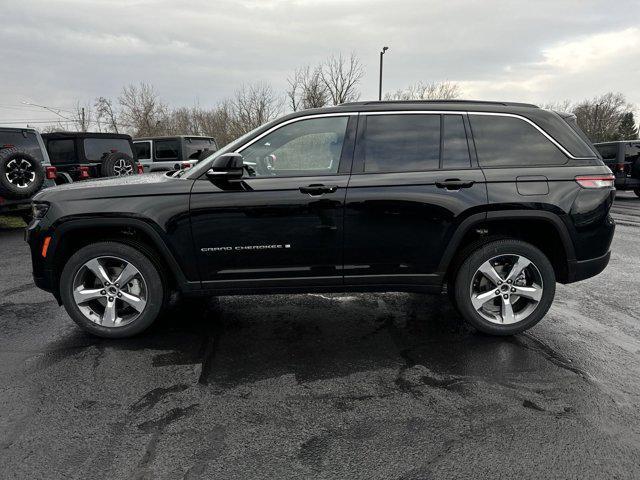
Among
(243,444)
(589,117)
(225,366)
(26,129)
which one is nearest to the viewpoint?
(243,444)

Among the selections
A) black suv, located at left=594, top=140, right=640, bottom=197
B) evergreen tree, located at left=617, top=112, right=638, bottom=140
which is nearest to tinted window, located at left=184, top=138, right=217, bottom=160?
black suv, located at left=594, top=140, right=640, bottom=197

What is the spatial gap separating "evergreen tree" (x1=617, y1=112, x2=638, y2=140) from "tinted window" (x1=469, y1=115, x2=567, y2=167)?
6953 centimetres

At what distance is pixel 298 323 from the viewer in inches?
152

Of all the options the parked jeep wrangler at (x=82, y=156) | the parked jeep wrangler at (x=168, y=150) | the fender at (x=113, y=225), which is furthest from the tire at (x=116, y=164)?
the fender at (x=113, y=225)

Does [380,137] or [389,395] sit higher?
[380,137]

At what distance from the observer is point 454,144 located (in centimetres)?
343

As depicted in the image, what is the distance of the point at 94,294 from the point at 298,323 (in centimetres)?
172

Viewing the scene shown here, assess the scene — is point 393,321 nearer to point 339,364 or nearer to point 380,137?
point 339,364

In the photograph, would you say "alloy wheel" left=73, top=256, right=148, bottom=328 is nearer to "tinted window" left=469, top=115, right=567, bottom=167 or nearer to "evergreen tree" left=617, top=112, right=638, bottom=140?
"tinted window" left=469, top=115, right=567, bottom=167

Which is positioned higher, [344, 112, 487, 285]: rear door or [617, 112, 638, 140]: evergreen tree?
[617, 112, 638, 140]: evergreen tree

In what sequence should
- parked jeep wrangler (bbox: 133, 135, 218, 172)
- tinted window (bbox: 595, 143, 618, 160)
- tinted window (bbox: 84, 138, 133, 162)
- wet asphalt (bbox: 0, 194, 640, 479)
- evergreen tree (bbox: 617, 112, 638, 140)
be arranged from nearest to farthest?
wet asphalt (bbox: 0, 194, 640, 479)
tinted window (bbox: 84, 138, 133, 162)
parked jeep wrangler (bbox: 133, 135, 218, 172)
tinted window (bbox: 595, 143, 618, 160)
evergreen tree (bbox: 617, 112, 638, 140)

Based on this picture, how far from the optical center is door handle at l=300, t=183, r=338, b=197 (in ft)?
10.8

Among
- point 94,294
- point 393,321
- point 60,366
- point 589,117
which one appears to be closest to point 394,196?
point 393,321

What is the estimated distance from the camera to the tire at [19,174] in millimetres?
7242
